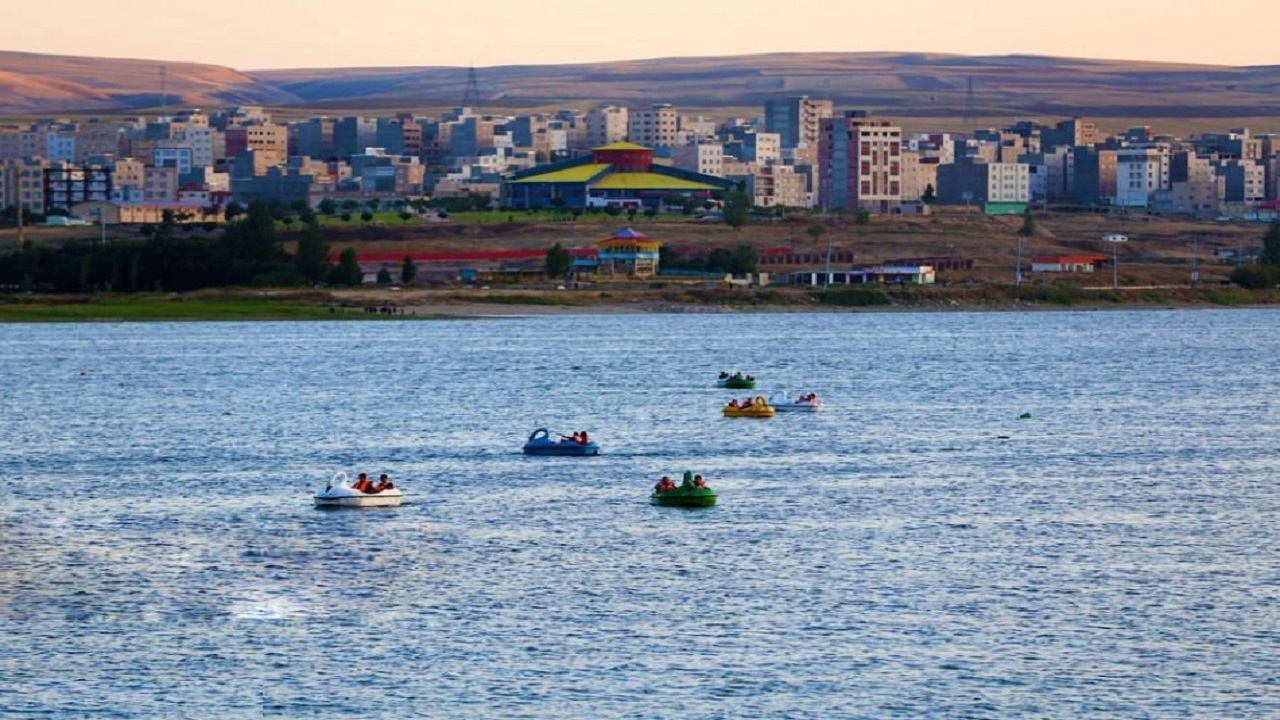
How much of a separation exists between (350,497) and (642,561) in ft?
43.8

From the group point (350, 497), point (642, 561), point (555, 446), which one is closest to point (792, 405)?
point (555, 446)

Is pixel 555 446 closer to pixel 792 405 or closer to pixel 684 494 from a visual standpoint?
pixel 684 494

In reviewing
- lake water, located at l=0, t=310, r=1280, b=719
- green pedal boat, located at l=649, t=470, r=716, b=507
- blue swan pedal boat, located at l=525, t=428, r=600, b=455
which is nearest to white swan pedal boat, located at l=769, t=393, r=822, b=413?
lake water, located at l=0, t=310, r=1280, b=719

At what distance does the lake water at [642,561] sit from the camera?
44.6 m

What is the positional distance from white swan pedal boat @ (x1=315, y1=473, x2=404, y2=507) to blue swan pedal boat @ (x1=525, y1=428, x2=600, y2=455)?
15965mm

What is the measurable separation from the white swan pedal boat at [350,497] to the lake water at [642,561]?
724 mm

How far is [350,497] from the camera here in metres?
68.6

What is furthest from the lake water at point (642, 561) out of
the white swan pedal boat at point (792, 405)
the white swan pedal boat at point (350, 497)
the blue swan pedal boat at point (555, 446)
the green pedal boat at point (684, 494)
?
the white swan pedal boat at point (792, 405)

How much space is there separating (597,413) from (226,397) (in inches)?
908

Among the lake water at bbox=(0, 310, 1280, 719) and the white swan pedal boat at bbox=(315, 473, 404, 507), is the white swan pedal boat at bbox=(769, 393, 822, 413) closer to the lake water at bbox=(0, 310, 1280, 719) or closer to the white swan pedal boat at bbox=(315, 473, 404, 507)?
the lake water at bbox=(0, 310, 1280, 719)

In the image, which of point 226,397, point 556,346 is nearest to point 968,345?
point 556,346

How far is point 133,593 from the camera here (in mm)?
53625

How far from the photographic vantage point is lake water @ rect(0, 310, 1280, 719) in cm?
4459

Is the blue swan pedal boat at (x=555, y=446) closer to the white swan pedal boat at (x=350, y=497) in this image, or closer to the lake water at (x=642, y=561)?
the lake water at (x=642, y=561)
